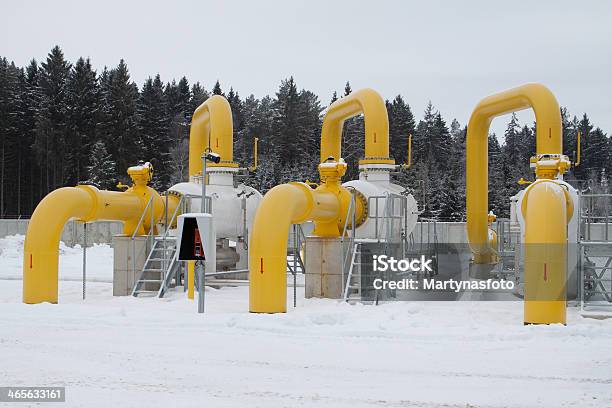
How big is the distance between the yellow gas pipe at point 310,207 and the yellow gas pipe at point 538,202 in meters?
3.95

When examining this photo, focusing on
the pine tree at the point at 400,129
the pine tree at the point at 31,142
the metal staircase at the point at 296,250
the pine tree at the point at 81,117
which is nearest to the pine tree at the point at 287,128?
the pine tree at the point at 400,129

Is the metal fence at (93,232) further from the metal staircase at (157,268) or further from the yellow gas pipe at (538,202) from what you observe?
the yellow gas pipe at (538,202)

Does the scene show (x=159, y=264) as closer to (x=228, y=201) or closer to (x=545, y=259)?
(x=228, y=201)

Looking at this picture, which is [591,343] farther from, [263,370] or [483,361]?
[263,370]

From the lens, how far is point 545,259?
13.8 metres

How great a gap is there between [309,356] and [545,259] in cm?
545

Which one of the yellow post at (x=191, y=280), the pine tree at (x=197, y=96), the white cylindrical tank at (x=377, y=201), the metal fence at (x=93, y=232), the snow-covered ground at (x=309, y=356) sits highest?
the pine tree at (x=197, y=96)

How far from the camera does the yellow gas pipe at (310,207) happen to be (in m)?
14.9

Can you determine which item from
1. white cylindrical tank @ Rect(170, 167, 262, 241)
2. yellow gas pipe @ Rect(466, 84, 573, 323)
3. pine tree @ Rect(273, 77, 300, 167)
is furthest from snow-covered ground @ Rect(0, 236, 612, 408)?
pine tree @ Rect(273, 77, 300, 167)

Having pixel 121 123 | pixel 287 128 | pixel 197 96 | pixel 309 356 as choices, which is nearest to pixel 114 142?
pixel 121 123

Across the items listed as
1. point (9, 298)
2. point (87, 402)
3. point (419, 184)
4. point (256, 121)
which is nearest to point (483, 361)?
point (87, 402)

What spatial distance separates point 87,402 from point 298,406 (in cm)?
237

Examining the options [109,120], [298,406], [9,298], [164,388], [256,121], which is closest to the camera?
[298,406]

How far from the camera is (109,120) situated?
60.9m
